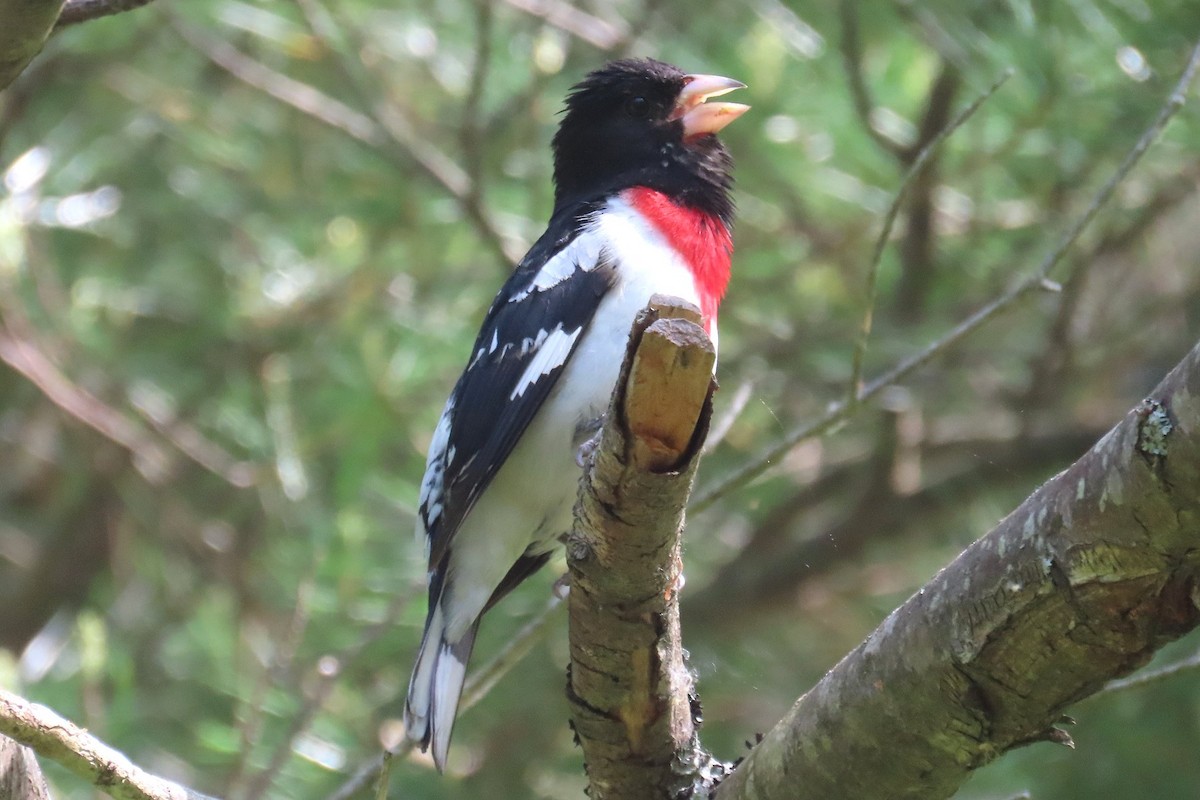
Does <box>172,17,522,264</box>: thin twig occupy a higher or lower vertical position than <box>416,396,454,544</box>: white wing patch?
higher

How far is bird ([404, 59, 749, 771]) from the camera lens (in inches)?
123

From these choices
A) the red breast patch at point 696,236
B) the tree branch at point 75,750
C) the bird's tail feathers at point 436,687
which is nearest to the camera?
the tree branch at point 75,750

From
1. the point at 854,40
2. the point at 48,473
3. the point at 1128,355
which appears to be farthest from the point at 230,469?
the point at 1128,355

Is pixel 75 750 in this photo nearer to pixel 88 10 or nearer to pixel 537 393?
pixel 88 10

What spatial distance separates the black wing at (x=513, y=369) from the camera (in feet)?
10.3

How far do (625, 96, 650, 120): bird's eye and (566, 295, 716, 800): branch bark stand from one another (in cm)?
188

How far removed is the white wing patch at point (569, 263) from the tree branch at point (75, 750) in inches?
63.6

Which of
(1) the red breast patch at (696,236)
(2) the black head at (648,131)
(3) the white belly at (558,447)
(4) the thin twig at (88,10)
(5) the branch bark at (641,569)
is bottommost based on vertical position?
(5) the branch bark at (641,569)

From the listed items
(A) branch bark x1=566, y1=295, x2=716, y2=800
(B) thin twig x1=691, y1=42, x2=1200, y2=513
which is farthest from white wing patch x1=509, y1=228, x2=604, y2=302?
(A) branch bark x1=566, y1=295, x2=716, y2=800

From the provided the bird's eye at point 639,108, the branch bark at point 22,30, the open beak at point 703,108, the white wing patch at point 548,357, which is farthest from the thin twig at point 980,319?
the branch bark at point 22,30

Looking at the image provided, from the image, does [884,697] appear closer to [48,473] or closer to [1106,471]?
[1106,471]

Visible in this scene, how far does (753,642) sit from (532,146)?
207cm

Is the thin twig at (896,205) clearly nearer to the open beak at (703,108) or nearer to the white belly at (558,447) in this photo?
the white belly at (558,447)

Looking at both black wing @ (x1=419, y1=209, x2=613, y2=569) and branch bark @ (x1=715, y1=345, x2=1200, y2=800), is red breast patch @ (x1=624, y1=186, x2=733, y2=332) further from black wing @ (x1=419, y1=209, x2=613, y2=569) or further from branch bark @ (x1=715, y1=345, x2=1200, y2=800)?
branch bark @ (x1=715, y1=345, x2=1200, y2=800)
